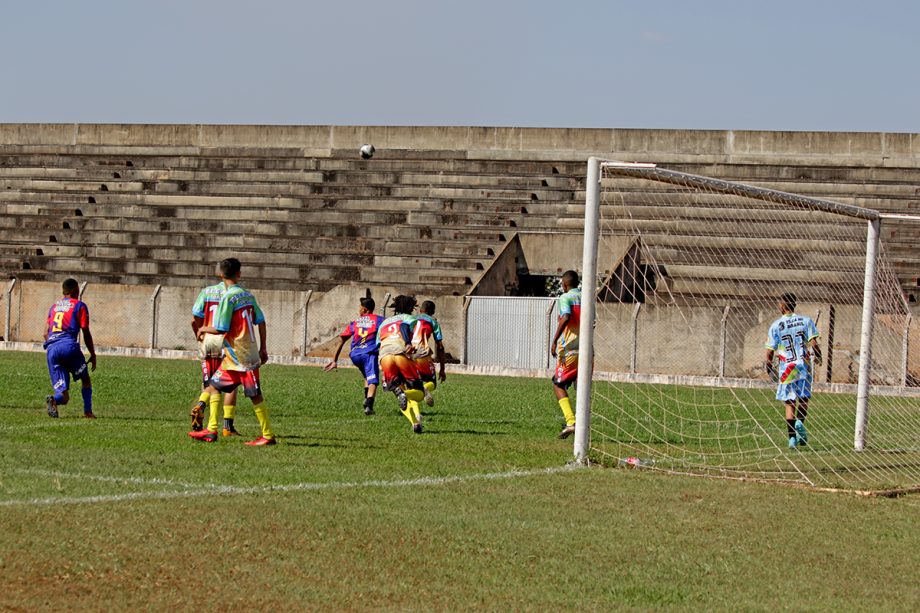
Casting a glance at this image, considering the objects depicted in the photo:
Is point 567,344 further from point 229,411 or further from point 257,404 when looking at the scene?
point 229,411

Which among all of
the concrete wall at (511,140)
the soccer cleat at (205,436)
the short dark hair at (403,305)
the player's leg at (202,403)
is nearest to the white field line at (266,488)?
the soccer cleat at (205,436)

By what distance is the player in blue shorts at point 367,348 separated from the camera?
16453 millimetres

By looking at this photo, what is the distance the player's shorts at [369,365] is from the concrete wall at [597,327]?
7900mm

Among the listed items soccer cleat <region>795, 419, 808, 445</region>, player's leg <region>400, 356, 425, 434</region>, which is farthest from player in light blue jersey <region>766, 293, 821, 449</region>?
player's leg <region>400, 356, 425, 434</region>

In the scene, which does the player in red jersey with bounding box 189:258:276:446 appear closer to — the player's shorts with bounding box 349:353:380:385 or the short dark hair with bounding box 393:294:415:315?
the short dark hair with bounding box 393:294:415:315

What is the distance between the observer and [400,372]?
1396 cm

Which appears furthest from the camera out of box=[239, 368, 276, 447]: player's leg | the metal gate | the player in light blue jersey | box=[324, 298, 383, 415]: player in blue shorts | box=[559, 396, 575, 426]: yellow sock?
the metal gate

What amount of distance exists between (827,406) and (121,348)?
65.6 ft

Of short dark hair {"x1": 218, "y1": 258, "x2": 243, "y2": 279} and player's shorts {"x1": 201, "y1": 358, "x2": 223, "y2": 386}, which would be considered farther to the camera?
player's shorts {"x1": 201, "y1": 358, "x2": 223, "y2": 386}

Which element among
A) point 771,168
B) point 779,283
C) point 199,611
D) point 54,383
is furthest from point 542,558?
point 771,168

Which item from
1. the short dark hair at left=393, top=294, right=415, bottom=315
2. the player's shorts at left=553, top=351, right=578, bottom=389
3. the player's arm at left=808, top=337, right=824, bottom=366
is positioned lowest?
the player's shorts at left=553, top=351, right=578, bottom=389

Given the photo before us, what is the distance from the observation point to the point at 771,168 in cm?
3503

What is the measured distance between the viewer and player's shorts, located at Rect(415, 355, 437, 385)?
15797mm

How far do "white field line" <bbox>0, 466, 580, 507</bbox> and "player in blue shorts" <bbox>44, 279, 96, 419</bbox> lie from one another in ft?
19.4
